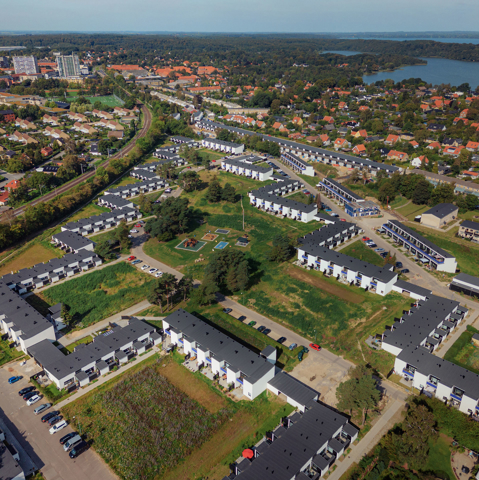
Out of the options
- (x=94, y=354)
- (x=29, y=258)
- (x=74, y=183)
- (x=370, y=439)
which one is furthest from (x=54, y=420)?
(x=74, y=183)

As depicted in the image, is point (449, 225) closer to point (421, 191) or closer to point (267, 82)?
point (421, 191)

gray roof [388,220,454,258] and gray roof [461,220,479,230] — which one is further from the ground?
gray roof [461,220,479,230]

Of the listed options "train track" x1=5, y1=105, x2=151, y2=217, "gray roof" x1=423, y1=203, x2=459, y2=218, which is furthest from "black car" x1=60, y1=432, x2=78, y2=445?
"gray roof" x1=423, y1=203, x2=459, y2=218

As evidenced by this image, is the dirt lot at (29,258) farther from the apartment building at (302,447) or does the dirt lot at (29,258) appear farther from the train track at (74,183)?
the apartment building at (302,447)

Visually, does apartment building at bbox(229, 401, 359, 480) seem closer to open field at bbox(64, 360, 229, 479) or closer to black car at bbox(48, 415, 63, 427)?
open field at bbox(64, 360, 229, 479)

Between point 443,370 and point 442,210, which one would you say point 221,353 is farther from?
point 442,210

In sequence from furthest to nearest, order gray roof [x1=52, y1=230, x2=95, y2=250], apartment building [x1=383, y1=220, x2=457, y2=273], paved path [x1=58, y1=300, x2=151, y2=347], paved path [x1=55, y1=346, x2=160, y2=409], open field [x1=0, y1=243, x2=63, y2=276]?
gray roof [x1=52, y1=230, x2=95, y2=250]
open field [x1=0, y1=243, x2=63, y2=276]
apartment building [x1=383, y1=220, x2=457, y2=273]
paved path [x1=58, y1=300, x2=151, y2=347]
paved path [x1=55, y1=346, x2=160, y2=409]

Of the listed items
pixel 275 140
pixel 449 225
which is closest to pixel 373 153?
pixel 275 140
